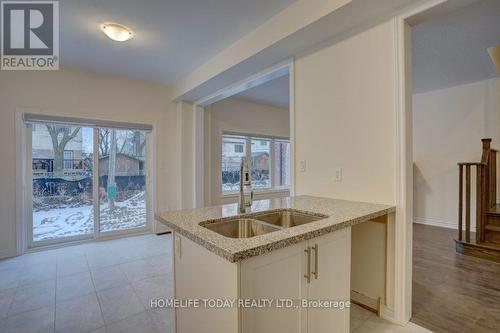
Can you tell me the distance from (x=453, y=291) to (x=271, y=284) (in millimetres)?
2261

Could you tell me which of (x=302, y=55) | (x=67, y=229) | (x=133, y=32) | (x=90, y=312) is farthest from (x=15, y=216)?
(x=302, y=55)

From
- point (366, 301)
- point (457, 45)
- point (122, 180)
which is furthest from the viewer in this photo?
point (122, 180)

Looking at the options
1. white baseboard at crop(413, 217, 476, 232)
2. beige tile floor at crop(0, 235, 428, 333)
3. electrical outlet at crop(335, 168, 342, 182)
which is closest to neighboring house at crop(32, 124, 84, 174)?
Result: beige tile floor at crop(0, 235, 428, 333)

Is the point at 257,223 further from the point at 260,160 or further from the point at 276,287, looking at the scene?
the point at 260,160

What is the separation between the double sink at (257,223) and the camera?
1.54m

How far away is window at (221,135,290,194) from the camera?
5.36 metres

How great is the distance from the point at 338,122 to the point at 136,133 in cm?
355

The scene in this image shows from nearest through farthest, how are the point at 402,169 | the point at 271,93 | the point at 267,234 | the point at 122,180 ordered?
the point at 267,234 < the point at 402,169 < the point at 122,180 < the point at 271,93

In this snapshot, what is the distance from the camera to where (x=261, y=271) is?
109 centimetres

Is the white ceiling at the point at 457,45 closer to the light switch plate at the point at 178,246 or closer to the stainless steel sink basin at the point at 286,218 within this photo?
the stainless steel sink basin at the point at 286,218

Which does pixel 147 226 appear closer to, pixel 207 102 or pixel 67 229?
pixel 67 229

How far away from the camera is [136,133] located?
438 centimetres

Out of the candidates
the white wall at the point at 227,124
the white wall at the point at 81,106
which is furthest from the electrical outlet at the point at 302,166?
the white wall at the point at 81,106

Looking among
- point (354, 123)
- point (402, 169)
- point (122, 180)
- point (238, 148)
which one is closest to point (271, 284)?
point (402, 169)
